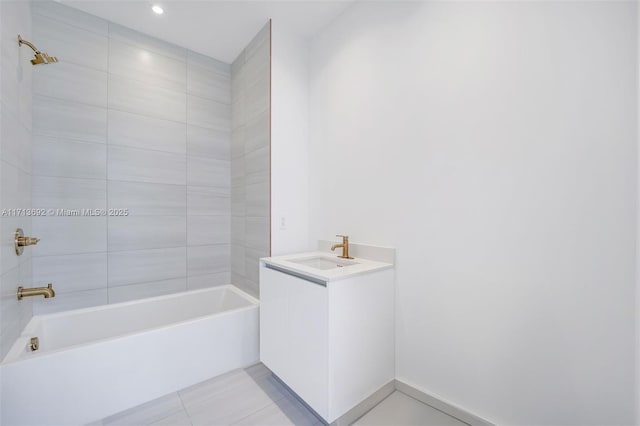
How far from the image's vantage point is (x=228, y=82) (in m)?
2.67

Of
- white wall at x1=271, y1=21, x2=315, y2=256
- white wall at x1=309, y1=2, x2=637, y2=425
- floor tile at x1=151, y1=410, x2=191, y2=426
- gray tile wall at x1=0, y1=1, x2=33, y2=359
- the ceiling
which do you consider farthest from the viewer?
white wall at x1=271, y1=21, x2=315, y2=256

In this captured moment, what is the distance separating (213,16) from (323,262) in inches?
81.5

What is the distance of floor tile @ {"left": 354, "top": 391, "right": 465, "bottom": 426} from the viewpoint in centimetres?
137

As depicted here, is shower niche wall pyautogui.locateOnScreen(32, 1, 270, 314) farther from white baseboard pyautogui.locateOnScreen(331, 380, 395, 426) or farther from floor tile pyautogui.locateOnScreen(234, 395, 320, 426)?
white baseboard pyautogui.locateOnScreen(331, 380, 395, 426)

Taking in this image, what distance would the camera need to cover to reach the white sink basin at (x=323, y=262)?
177cm

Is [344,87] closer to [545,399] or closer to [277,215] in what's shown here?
[277,215]

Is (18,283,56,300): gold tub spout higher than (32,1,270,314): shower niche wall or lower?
lower

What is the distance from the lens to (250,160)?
232cm

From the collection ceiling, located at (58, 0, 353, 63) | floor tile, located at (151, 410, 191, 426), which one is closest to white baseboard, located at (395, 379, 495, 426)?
floor tile, located at (151, 410, 191, 426)

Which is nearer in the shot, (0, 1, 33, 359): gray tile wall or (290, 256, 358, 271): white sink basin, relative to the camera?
(0, 1, 33, 359): gray tile wall

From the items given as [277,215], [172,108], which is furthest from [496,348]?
[172,108]

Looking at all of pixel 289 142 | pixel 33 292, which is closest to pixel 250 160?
pixel 289 142

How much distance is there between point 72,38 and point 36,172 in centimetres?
102

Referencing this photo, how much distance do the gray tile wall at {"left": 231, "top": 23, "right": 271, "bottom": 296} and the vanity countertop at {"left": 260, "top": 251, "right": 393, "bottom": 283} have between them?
36 cm
